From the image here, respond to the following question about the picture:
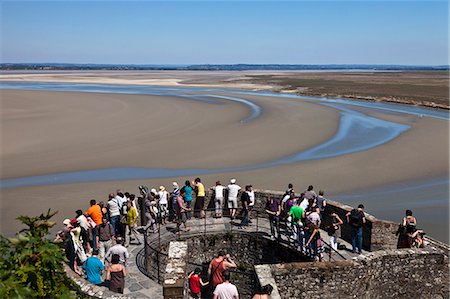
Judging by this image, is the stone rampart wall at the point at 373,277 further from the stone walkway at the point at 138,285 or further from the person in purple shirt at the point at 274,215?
the person in purple shirt at the point at 274,215

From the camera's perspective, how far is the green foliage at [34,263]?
3164mm

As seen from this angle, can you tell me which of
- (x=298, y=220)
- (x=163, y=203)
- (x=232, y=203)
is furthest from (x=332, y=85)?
(x=298, y=220)

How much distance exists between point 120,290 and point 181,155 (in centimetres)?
1617

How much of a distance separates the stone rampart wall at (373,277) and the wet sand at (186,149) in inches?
226

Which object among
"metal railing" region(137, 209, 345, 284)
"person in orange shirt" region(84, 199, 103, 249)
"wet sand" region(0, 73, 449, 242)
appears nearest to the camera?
"metal railing" region(137, 209, 345, 284)

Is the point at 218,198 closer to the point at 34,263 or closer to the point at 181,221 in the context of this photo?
the point at 181,221

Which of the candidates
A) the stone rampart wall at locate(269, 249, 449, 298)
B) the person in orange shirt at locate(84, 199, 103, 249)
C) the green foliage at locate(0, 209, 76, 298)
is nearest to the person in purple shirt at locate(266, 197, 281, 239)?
the stone rampart wall at locate(269, 249, 449, 298)

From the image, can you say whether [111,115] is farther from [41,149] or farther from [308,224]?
[308,224]

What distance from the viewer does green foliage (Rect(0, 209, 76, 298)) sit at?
3.16 meters

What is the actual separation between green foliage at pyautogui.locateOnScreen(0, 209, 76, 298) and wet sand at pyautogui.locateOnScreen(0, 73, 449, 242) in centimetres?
1130

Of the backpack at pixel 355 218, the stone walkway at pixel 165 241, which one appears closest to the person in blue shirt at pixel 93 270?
the stone walkway at pixel 165 241

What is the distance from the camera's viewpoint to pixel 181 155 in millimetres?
22734

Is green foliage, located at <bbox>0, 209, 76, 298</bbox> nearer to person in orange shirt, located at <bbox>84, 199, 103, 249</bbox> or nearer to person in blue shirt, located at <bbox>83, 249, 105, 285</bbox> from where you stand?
person in blue shirt, located at <bbox>83, 249, 105, 285</bbox>

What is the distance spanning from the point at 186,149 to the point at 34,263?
68.3ft
